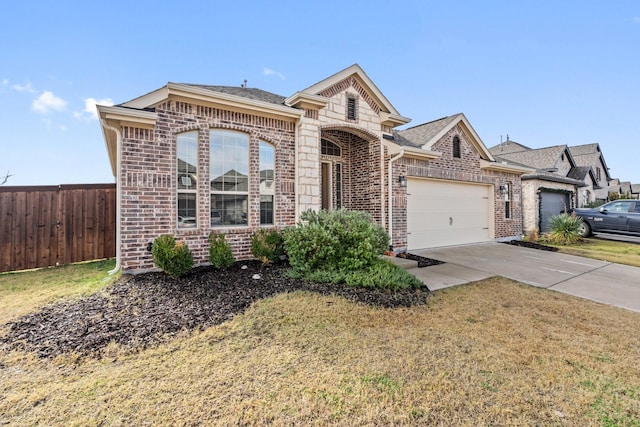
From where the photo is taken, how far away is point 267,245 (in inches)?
261

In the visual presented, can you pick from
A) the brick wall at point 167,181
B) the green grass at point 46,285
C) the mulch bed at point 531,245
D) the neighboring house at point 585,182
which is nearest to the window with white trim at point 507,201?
the mulch bed at point 531,245

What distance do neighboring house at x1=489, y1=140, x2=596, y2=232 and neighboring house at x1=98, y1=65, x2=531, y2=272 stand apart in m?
4.81

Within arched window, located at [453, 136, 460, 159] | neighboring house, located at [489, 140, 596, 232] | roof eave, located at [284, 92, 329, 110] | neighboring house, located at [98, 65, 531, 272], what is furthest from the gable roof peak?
neighboring house, located at [489, 140, 596, 232]

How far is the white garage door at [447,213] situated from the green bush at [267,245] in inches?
177

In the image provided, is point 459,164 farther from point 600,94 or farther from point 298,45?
point 600,94

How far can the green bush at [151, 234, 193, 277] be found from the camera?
208 inches

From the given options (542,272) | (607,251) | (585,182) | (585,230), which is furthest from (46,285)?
(585,182)

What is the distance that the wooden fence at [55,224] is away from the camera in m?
6.81

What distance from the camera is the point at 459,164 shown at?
1052 centimetres

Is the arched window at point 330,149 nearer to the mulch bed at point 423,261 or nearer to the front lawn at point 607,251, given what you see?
the mulch bed at point 423,261

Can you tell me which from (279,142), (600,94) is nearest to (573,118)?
(600,94)

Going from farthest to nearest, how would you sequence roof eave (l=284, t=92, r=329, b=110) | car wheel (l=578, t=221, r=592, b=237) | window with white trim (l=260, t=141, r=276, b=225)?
car wheel (l=578, t=221, r=592, b=237) < roof eave (l=284, t=92, r=329, b=110) < window with white trim (l=260, t=141, r=276, b=225)

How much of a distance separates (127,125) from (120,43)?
5.50m

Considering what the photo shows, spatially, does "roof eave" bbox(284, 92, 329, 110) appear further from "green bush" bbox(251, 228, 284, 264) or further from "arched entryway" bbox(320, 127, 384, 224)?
"green bush" bbox(251, 228, 284, 264)
